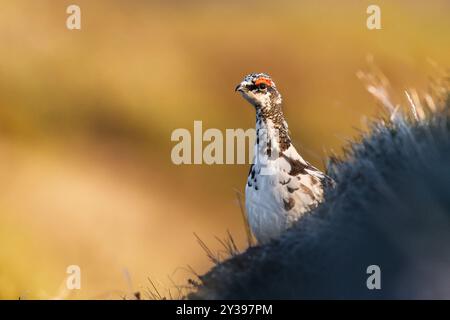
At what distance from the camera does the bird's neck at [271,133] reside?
8164 millimetres

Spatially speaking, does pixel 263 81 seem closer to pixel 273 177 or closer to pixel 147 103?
pixel 273 177

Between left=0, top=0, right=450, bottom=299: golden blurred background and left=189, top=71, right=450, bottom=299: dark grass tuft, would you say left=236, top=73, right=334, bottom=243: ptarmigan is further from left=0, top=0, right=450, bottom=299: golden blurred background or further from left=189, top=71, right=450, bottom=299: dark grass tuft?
left=0, top=0, right=450, bottom=299: golden blurred background

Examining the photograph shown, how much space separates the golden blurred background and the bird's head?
9839mm

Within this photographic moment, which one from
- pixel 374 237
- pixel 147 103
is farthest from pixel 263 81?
pixel 147 103

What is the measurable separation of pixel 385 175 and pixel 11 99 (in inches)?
1001

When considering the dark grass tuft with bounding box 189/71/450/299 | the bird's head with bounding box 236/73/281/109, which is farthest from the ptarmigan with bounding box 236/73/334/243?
the dark grass tuft with bounding box 189/71/450/299

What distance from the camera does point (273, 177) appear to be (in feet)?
25.6

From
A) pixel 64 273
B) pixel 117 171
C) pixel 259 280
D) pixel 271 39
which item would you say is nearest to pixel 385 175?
pixel 259 280

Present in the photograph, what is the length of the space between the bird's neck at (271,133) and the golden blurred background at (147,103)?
991cm

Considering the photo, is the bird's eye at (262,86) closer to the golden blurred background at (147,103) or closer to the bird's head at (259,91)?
the bird's head at (259,91)

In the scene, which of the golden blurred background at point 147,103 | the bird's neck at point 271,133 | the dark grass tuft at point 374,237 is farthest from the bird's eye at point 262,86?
the golden blurred background at point 147,103

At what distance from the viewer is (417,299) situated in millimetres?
4785

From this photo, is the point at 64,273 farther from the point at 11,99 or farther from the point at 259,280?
the point at 259,280
